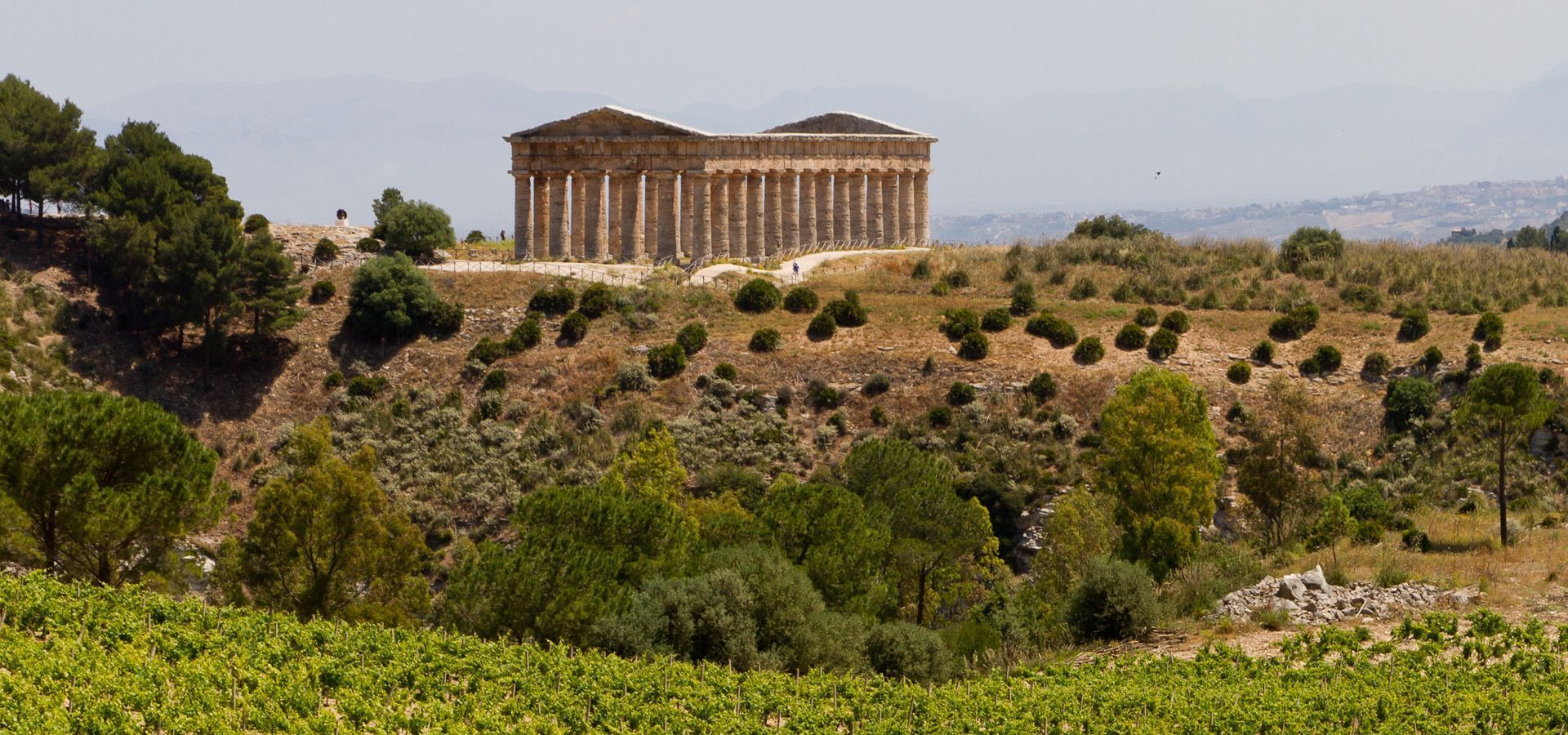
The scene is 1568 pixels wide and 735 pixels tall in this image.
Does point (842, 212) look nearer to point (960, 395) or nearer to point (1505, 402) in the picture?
point (960, 395)

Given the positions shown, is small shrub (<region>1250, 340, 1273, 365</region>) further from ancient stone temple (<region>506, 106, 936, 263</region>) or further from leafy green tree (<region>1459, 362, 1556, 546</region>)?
ancient stone temple (<region>506, 106, 936, 263</region>)

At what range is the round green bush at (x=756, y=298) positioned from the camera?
219ft

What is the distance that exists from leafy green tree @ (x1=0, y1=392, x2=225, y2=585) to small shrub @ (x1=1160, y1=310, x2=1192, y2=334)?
35306 millimetres

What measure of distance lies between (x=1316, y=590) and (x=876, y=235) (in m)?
52.1

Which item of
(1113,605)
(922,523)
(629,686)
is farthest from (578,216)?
(629,686)

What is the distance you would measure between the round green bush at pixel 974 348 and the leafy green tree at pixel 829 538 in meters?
21.4

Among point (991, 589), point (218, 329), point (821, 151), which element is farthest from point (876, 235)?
point (991, 589)

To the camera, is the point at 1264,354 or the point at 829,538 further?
the point at 1264,354

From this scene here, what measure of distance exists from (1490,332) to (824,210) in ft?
110

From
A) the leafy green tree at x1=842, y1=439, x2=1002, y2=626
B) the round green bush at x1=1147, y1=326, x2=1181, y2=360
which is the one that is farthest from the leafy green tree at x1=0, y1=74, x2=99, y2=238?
the round green bush at x1=1147, y1=326, x2=1181, y2=360

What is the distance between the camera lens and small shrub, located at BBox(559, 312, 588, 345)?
6419 cm

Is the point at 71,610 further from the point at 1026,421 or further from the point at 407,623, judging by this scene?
the point at 1026,421

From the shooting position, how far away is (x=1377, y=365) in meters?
58.3

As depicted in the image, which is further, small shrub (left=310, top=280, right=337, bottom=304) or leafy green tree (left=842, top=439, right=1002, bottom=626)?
small shrub (left=310, top=280, right=337, bottom=304)
